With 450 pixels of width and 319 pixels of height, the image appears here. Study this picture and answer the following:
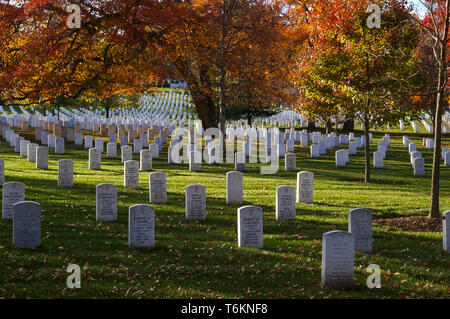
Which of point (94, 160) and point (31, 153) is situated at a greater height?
point (31, 153)

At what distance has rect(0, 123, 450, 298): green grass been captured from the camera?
7992mm

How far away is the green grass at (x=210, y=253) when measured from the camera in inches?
315

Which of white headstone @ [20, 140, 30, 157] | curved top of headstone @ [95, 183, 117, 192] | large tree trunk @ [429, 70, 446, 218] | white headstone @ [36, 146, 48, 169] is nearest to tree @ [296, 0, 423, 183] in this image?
large tree trunk @ [429, 70, 446, 218]

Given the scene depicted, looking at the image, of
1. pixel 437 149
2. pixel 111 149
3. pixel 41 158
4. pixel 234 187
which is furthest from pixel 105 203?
pixel 111 149

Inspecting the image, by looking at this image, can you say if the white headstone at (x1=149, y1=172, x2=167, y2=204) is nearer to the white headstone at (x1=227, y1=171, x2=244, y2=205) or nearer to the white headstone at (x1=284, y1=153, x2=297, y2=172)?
the white headstone at (x1=227, y1=171, x2=244, y2=205)

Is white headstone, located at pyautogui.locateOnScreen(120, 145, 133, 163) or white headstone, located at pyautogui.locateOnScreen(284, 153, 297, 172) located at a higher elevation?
white headstone, located at pyautogui.locateOnScreen(120, 145, 133, 163)

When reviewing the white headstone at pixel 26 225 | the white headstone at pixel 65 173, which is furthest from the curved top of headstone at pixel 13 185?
the white headstone at pixel 65 173

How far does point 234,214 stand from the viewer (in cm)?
1334

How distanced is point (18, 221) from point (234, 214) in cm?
522

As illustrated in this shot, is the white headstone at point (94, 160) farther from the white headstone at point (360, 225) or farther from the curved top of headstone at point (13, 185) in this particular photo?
the white headstone at point (360, 225)

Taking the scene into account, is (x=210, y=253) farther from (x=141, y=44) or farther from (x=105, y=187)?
(x=141, y=44)

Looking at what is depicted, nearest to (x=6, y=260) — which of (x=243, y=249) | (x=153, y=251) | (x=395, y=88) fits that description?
(x=153, y=251)

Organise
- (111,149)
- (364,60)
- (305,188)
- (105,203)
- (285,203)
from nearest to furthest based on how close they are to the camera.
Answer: (105,203) < (285,203) < (305,188) < (364,60) < (111,149)

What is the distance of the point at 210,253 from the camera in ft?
32.2
